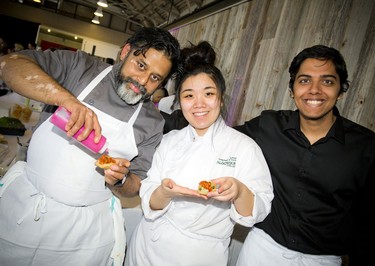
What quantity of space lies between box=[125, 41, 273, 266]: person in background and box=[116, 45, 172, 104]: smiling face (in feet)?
0.73

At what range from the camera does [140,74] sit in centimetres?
189

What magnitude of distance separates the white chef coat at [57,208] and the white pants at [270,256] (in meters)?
1.03

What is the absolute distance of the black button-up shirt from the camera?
179 cm

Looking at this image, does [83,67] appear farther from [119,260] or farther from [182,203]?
[119,260]

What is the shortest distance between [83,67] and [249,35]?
2.75 m

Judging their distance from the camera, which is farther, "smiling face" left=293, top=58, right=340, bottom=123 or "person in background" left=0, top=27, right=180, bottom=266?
"smiling face" left=293, top=58, right=340, bottom=123

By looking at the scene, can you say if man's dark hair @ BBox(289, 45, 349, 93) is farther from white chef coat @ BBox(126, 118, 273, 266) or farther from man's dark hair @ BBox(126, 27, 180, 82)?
man's dark hair @ BBox(126, 27, 180, 82)

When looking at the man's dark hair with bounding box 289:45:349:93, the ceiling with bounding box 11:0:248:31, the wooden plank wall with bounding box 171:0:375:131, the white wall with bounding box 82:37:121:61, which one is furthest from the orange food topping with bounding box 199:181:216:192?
the white wall with bounding box 82:37:121:61

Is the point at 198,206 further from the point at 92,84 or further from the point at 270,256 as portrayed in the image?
the point at 92,84

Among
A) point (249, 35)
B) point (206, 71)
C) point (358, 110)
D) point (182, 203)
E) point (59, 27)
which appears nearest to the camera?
point (182, 203)

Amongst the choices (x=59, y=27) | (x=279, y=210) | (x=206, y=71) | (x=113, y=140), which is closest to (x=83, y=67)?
(x=113, y=140)

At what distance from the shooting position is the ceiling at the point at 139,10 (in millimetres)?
5975

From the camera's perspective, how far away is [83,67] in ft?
5.95

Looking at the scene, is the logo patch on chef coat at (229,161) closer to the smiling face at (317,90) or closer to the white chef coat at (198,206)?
the white chef coat at (198,206)
